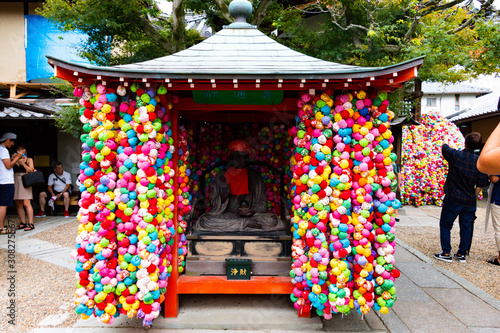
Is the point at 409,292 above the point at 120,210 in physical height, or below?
below

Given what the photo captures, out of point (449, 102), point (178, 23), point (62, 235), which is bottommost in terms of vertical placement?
point (62, 235)

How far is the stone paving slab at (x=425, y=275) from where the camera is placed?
4.80m

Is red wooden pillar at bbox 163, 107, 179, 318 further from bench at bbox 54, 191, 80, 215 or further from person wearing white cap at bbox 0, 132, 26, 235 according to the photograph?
bench at bbox 54, 191, 80, 215

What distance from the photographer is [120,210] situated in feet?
10.7

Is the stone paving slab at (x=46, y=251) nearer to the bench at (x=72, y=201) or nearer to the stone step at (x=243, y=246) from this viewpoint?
the bench at (x=72, y=201)

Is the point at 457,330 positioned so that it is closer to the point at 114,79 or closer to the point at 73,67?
the point at 114,79

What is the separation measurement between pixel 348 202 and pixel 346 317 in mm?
1623

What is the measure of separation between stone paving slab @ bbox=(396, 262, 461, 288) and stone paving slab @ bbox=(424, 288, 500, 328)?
168 millimetres

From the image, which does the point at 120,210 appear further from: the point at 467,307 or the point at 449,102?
the point at 449,102

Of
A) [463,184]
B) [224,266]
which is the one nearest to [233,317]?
[224,266]

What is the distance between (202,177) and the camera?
5.58 metres

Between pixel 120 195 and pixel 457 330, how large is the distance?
4.11 meters

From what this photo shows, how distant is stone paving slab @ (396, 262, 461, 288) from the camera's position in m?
4.80

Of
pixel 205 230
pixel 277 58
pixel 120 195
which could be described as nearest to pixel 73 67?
pixel 120 195
